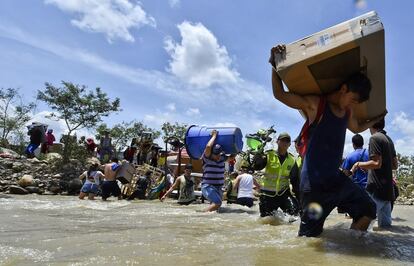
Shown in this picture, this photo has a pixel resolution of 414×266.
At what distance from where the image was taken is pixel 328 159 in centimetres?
331

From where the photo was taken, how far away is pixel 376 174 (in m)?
4.86

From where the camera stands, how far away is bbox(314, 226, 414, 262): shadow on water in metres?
3.08

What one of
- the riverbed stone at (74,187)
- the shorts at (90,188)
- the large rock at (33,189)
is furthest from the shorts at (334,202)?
the riverbed stone at (74,187)

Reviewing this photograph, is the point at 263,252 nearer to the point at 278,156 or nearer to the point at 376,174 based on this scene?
the point at 376,174

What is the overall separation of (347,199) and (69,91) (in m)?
19.0

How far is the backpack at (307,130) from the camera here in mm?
3395

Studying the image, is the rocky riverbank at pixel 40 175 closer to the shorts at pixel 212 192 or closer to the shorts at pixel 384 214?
the shorts at pixel 212 192

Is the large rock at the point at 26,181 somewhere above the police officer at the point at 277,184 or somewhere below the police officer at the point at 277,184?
below

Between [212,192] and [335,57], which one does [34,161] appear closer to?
[212,192]

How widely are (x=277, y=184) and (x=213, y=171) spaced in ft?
6.38

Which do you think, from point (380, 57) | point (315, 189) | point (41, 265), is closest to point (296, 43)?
point (380, 57)

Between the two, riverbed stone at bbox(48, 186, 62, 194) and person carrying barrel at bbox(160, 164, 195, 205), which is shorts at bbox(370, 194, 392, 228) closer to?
person carrying barrel at bbox(160, 164, 195, 205)

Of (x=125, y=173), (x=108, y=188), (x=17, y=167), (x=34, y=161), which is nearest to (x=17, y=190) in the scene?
(x=17, y=167)

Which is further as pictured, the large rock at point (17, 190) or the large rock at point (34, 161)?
the large rock at point (34, 161)
